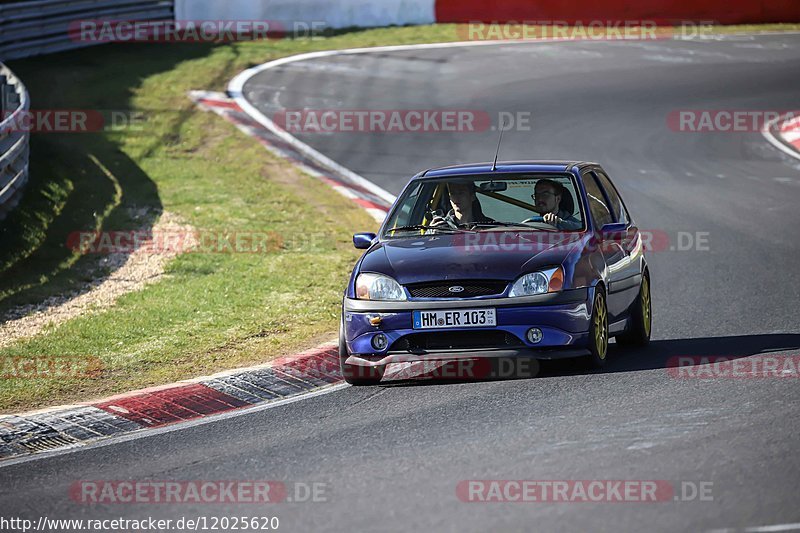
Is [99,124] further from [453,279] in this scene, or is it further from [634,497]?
[634,497]

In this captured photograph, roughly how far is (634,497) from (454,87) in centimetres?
1874

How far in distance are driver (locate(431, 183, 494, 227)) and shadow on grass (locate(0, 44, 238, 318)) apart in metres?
4.39

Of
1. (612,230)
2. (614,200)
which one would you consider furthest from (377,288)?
(614,200)

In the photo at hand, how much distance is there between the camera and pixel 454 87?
23500 millimetres

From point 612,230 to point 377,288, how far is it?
5.92 feet

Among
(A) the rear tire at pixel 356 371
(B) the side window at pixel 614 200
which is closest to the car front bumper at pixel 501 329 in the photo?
(A) the rear tire at pixel 356 371

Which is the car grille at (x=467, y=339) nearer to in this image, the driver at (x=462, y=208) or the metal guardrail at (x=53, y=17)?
the driver at (x=462, y=208)

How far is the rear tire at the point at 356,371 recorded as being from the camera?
324 inches

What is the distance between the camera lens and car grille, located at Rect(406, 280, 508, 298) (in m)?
7.84

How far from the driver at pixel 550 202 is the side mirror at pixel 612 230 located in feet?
0.65

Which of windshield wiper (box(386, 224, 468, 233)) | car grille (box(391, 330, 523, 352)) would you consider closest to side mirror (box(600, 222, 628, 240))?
windshield wiper (box(386, 224, 468, 233))

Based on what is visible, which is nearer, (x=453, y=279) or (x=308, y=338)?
(x=453, y=279)

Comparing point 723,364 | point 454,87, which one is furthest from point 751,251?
point 454,87

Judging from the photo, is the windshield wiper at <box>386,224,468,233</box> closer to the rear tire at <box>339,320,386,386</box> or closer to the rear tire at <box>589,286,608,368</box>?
the rear tire at <box>339,320,386,386</box>
